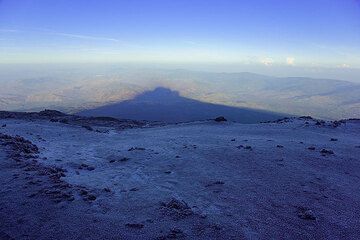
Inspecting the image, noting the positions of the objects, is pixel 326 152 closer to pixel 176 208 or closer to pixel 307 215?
pixel 307 215

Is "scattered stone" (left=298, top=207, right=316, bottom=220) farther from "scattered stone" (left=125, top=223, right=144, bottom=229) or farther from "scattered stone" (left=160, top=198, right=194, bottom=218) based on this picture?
"scattered stone" (left=125, top=223, right=144, bottom=229)

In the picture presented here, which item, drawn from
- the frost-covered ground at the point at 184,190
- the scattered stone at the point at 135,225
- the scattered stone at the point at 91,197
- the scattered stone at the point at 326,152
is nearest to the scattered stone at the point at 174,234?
the frost-covered ground at the point at 184,190

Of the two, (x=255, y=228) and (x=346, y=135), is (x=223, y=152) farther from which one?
(x=346, y=135)

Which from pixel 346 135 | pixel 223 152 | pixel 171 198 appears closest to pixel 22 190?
pixel 171 198

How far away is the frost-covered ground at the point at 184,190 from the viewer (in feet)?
26.4

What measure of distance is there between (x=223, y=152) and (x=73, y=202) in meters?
7.68

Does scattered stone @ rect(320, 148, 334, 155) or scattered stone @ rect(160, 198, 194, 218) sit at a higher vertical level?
scattered stone @ rect(320, 148, 334, 155)

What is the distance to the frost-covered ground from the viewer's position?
8.04 meters

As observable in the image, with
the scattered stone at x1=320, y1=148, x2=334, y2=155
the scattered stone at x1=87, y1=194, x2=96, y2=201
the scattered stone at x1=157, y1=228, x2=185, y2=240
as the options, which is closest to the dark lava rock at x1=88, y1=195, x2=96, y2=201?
the scattered stone at x1=87, y1=194, x2=96, y2=201

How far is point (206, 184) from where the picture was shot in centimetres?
1115

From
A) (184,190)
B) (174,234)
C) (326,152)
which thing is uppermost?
(326,152)

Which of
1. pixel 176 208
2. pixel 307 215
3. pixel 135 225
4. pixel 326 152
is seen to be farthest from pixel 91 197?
pixel 326 152

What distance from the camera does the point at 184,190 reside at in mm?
10602

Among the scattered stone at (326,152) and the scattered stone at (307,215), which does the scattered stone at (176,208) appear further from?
the scattered stone at (326,152)
